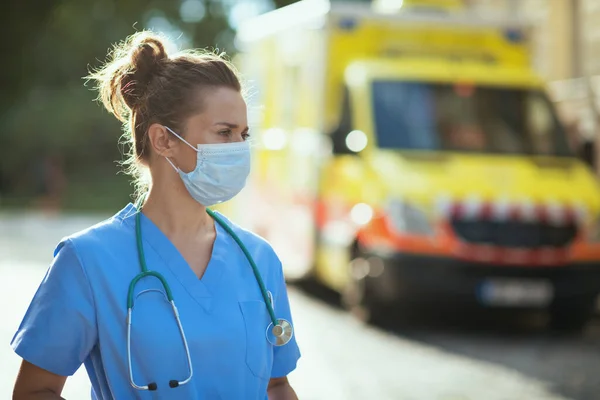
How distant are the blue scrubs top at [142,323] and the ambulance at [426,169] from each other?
25.7 feet

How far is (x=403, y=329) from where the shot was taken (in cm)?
1146

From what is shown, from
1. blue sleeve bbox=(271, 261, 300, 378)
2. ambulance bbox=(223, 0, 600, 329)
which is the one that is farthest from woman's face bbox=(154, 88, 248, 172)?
ambulance bbox=(223, 0, 600, 329)

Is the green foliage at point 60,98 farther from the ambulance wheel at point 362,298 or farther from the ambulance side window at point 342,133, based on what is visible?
the ambulance wheel at point 362,298

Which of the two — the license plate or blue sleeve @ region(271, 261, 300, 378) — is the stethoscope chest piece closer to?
blue sleeve @ region(271, 261, 300, 378)

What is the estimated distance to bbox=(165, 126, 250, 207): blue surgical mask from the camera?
3.05 metres

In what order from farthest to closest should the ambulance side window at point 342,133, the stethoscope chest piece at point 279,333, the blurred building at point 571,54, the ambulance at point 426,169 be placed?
1. the blurred building at point 571,54
2. the ambulance side window at point 342,133
3. the ambulance at point 426,169
4. the stethoscope chest piece at point 279,333

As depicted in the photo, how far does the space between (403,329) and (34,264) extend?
7731 millimetres

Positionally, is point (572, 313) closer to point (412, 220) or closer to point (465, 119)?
point (412, 220)

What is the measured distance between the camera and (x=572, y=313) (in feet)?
37.5

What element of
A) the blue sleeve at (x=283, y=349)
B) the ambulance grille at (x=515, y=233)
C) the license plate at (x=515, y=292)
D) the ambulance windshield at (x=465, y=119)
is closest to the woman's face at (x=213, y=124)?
the blue sleeve at (x=283, y=349)

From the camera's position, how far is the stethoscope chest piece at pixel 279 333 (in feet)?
9.84

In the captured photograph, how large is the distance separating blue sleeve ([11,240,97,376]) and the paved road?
5.07 m

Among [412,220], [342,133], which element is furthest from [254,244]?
[342,133]

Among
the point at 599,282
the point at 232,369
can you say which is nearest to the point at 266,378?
the point at 232,369
